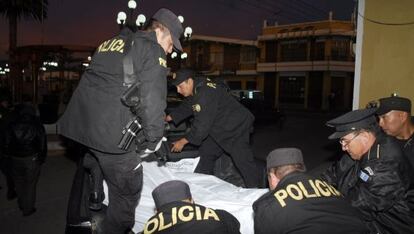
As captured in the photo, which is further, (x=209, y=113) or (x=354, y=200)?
(x=209, y=113)

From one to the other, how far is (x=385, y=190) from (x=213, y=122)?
8.31 ft

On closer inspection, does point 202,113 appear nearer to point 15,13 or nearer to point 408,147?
point 408,147

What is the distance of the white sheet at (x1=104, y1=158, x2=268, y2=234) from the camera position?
9.32ft

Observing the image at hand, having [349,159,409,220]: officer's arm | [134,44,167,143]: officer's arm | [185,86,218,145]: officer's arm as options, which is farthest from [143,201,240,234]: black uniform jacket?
[185,86,218,145]: officer's arm

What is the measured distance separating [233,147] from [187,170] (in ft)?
3.32

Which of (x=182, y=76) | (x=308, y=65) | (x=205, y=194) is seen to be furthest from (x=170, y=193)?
(x=308, y=65)

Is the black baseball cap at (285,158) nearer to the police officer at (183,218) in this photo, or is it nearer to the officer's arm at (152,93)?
the police officer at (183,218)

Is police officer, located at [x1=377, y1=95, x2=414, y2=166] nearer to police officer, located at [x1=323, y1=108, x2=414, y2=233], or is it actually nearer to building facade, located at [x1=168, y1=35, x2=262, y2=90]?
police officer, located at [x1=323, y1=108, x2=414, y2=233]

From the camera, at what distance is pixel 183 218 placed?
193 cm

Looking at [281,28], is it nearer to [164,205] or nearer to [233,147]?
[233,147]

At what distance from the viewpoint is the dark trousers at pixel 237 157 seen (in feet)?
13.5

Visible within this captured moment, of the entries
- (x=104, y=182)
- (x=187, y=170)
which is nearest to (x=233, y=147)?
(x=187, y=170)

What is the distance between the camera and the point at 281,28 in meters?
39.4

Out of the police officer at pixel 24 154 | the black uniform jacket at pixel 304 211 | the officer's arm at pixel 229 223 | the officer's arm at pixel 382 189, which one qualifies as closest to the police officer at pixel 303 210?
the black uniform jacket at pixel 304 211
